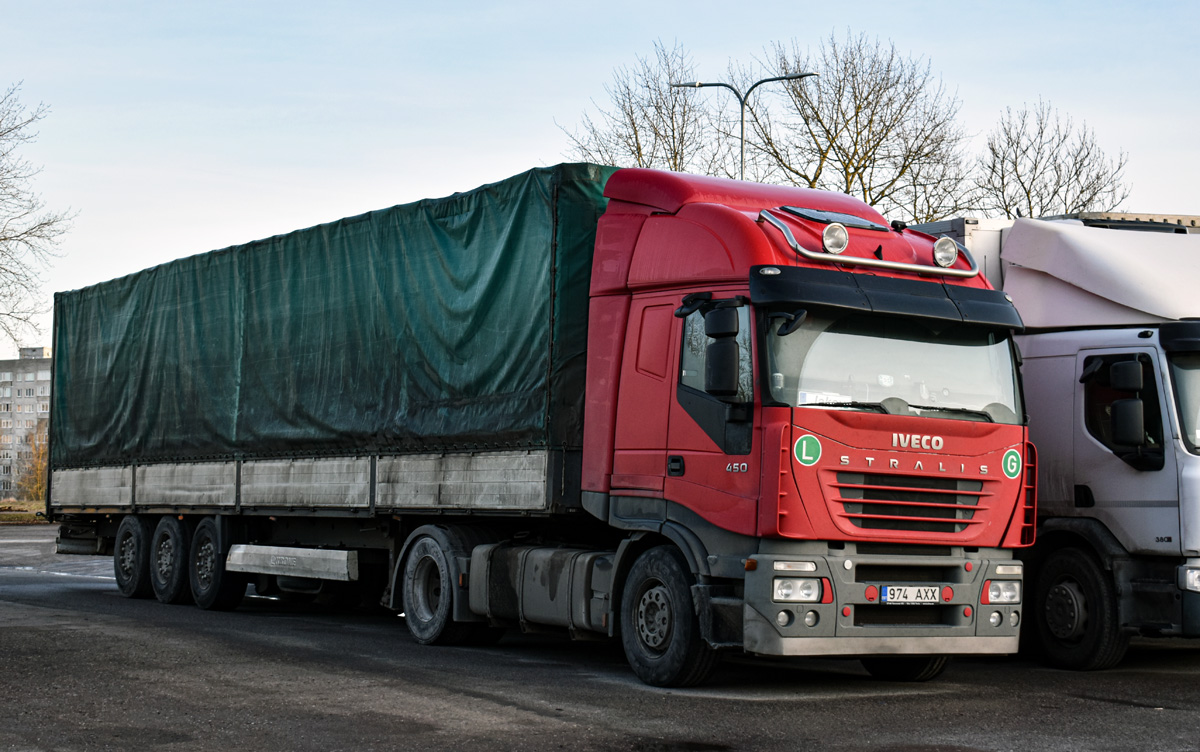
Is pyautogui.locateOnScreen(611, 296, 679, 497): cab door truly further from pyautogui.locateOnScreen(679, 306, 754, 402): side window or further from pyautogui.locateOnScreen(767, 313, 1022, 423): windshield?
pyautogui.locateOnScreen(767, 313, 1022, 423): windshield

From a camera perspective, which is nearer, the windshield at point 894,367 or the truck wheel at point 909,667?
the windshield at point 894,367

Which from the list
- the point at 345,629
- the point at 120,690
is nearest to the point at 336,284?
the point at 345,629

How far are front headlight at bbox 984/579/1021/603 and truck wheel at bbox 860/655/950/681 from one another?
34.5 inches

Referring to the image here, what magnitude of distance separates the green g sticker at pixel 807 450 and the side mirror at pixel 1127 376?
296cm

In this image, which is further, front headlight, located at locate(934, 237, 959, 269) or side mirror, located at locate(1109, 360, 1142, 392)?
side mirror, located at locate(1109, 360, 1142, 392)

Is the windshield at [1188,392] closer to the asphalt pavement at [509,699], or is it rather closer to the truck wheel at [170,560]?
the asphalt pavement at [509,699]

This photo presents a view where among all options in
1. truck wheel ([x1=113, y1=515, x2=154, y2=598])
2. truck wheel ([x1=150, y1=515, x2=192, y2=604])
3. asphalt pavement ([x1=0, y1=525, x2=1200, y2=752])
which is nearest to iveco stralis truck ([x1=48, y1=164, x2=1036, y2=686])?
asphalt pavement ([x1=0, y1=525, x2=1200, y2=752])

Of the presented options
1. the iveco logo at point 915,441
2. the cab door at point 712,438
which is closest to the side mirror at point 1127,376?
the iveco logo at point 915,441

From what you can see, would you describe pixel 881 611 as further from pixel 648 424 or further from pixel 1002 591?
pixel 648 424

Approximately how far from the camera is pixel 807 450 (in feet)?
30.2

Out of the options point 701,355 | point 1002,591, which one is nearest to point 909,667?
point 1002,591

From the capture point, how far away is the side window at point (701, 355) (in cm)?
938

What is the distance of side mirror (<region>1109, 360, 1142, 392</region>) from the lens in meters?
10.8

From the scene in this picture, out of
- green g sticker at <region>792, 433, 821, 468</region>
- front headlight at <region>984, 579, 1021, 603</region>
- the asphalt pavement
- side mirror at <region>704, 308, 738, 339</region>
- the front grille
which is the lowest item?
the asphalt pavement
